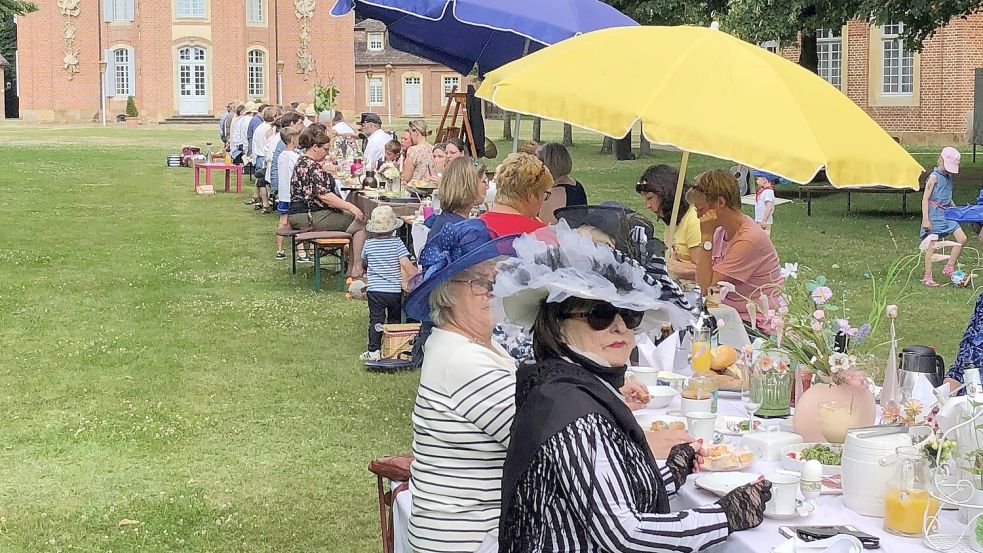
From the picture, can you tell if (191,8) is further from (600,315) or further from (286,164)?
(600,315)

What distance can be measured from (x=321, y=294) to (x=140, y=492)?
5.95 metres

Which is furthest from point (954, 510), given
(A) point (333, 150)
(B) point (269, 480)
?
(A) point (333, 150)

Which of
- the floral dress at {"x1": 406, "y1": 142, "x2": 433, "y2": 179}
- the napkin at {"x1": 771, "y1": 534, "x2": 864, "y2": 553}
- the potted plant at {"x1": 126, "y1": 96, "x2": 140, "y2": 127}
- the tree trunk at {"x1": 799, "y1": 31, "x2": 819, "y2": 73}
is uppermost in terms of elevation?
the potted plant at {"x1": 126, "y1": 96, "x2": 140, "y2": 127}

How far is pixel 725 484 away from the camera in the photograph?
123 inches

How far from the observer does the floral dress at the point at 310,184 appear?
39.5 ft

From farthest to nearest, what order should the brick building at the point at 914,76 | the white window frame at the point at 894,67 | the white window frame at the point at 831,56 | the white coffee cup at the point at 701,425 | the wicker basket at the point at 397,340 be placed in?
the white window frame at the point at 831,56 < the white window frame at the point at 894,67 < the brick building at the point at 914,76 < the wicker basket at the point at 397,340 < the white coffee cup at the point at 701,425

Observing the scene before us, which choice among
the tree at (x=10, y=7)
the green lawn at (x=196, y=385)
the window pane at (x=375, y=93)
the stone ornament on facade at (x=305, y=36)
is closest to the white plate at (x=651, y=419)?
the green lawn at (x=196, y=385)

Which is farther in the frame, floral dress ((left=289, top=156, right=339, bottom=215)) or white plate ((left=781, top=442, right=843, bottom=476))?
floral dress ((left=289, top=156, right=339, bottom=215))

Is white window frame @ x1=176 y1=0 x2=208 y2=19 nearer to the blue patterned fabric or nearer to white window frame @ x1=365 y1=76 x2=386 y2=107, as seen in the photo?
white window frame @ x1=365 y1=76 x2=386 y2=107

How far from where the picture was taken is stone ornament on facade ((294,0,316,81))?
209ft

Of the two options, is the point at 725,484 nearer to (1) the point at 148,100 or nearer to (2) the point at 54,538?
(2) the point at 54,538

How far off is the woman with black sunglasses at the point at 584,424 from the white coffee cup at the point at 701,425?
891 millimetres

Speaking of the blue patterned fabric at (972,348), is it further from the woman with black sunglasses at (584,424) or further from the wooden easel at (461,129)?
the wooden easel at (461,129)

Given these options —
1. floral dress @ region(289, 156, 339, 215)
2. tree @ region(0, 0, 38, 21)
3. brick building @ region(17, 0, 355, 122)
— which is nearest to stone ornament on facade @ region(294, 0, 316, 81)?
brick building @ region(17, 0, 355, 122)
